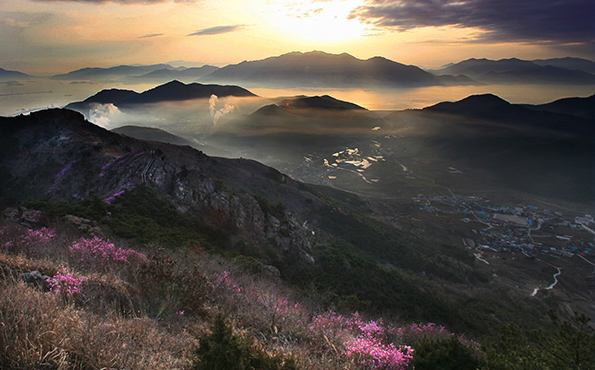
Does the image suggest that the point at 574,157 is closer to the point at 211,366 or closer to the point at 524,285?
the point at 524,285

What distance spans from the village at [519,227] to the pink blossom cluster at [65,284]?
77963 millimetres

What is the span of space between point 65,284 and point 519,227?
10707 cm

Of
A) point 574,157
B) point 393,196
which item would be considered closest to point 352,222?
point 393,196

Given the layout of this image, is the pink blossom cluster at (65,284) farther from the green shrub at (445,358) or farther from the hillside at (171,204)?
the hillside at (171,204)

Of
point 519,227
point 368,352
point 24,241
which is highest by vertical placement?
point 24,241

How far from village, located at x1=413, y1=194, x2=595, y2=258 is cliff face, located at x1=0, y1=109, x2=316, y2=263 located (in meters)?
61.4

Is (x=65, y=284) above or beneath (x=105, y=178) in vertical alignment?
above

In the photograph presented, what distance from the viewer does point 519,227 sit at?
85438mm

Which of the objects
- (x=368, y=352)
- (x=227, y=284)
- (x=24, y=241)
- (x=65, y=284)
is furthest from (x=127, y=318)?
(x=24, y=241)

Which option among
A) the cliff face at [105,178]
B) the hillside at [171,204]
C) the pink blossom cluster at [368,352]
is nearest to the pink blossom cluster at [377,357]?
the pink blossom cluster at [368,352]

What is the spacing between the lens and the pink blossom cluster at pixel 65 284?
5273mm

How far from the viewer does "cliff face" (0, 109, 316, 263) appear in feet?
75.2

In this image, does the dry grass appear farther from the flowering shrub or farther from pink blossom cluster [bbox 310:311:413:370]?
pink blossom cluster [bbox 310:311:413:370]

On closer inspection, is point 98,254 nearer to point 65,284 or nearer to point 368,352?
point 65,284
